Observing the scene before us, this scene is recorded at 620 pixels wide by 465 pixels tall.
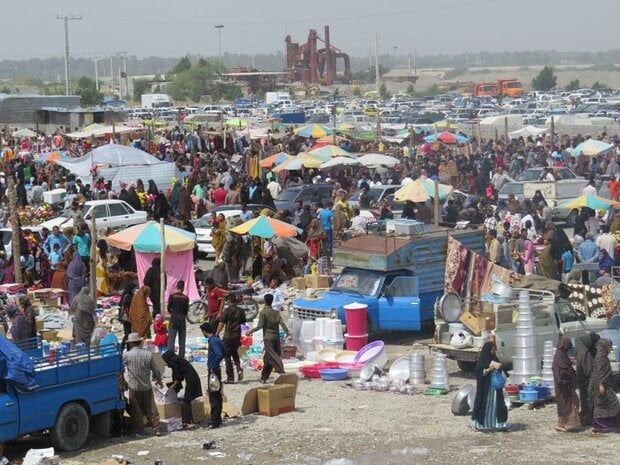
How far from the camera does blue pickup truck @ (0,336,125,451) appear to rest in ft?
39.8

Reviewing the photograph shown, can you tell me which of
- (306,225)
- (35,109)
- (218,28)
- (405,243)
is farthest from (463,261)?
(218,28)

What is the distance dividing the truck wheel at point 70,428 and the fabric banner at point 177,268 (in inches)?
326

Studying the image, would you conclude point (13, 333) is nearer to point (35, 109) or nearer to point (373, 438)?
point (373, 438)

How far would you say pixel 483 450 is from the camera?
498 inches

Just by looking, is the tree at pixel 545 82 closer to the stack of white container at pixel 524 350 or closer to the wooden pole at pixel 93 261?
the wooden pole at pixel 93 261

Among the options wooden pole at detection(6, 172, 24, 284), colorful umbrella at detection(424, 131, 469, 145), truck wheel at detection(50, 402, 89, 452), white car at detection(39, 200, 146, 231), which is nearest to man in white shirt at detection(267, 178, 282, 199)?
white car at detection(39, 200, 146, 231)

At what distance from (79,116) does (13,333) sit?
51.0 metres

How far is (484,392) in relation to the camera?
527 inches

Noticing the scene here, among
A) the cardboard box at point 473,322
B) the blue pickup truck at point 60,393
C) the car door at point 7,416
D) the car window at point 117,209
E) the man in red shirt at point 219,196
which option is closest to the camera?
the car door at point 7,416

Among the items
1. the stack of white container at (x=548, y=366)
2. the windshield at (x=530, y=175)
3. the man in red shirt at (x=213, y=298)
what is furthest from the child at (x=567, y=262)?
the windshield at (x=530, y=175)

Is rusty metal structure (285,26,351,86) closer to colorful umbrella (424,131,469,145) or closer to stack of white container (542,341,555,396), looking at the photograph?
colorful umbrella (424,131,469,145)

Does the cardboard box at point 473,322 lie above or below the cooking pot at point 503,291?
below

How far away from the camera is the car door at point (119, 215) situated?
2941 centimetres

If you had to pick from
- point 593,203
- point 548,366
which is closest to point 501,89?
point 593,203
